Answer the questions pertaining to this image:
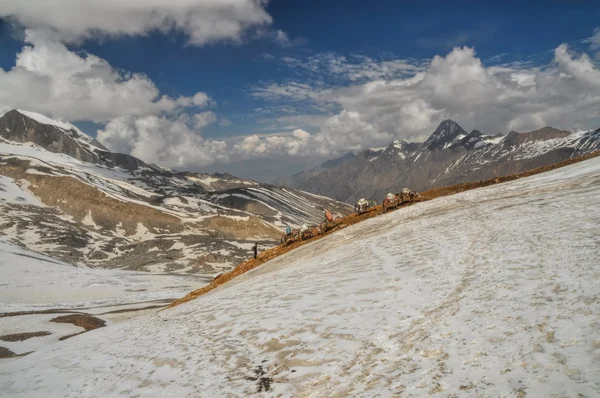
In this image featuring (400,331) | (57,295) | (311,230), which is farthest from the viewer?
(57,295)

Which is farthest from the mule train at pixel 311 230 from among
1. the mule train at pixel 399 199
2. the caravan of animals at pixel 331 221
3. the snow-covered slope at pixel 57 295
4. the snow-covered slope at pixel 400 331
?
the snow-covered slope at pixel 57 295

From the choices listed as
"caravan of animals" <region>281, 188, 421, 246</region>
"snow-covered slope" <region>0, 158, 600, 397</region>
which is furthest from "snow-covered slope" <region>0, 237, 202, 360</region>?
"snow-covered slope" <region>0, 158, 600, 397</region>

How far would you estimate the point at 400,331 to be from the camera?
11.0 meters

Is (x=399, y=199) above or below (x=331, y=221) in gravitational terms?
above

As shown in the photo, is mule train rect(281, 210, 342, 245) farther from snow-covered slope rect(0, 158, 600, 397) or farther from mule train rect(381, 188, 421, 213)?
snow-covered slope rect(0, 158, 600, 397)

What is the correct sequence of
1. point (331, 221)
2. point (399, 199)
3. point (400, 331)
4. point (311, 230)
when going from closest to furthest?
point (400, 331) → point (331, 221) → point (399, 199) → point (311, 230)

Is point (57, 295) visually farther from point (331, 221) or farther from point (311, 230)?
point (331, 221)

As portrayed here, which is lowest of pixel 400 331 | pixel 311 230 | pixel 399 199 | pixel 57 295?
pixel 57 295

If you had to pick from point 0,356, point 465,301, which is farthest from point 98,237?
point 465,301

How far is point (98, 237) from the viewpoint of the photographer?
198250mm

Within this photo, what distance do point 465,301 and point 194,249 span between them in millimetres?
181066

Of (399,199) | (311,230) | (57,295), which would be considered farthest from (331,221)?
(57,295)

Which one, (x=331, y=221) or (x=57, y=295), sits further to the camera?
(x=57, y=295)

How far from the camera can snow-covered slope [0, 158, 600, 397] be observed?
8094mm
